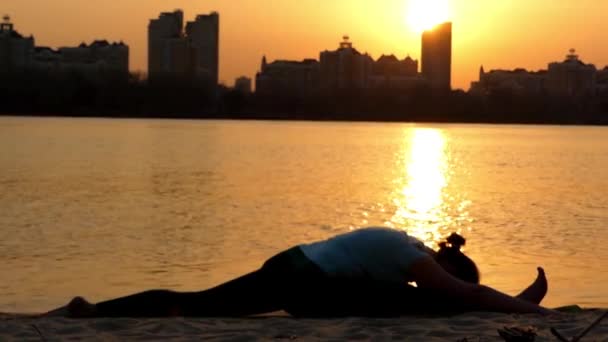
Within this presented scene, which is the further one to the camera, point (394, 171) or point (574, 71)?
point (574, 71)

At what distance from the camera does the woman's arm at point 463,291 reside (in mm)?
4355

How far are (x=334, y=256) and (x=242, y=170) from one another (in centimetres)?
1867

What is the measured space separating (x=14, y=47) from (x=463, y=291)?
119 metres

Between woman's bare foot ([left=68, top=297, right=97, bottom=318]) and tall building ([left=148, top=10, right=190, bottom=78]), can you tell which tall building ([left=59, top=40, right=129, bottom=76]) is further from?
woman's bare foot ([left=68, top=297, right=97, bottom=318])

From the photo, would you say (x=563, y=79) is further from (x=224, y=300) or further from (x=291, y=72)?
(x=224, y=300)

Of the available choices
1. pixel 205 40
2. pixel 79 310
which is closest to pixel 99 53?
pixel 205 40

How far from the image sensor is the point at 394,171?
82.8ft

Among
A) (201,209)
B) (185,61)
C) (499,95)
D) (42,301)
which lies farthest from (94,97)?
(42,301)

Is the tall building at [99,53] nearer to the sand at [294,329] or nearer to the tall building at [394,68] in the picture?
the tall building at [394,68]

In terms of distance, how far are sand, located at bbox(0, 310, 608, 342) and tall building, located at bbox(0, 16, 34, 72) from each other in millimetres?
105095

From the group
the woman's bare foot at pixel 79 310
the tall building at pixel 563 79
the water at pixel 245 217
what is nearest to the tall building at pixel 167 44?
the tall building at pixel 563 79

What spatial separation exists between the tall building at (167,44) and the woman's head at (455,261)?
388ft

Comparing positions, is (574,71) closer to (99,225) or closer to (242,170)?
(242,170)

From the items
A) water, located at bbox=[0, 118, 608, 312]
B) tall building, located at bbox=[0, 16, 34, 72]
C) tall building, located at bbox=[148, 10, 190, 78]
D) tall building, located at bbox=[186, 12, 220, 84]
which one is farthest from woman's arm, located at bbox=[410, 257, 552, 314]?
tall building, located at bbox=[186, 12, 220, 84]
